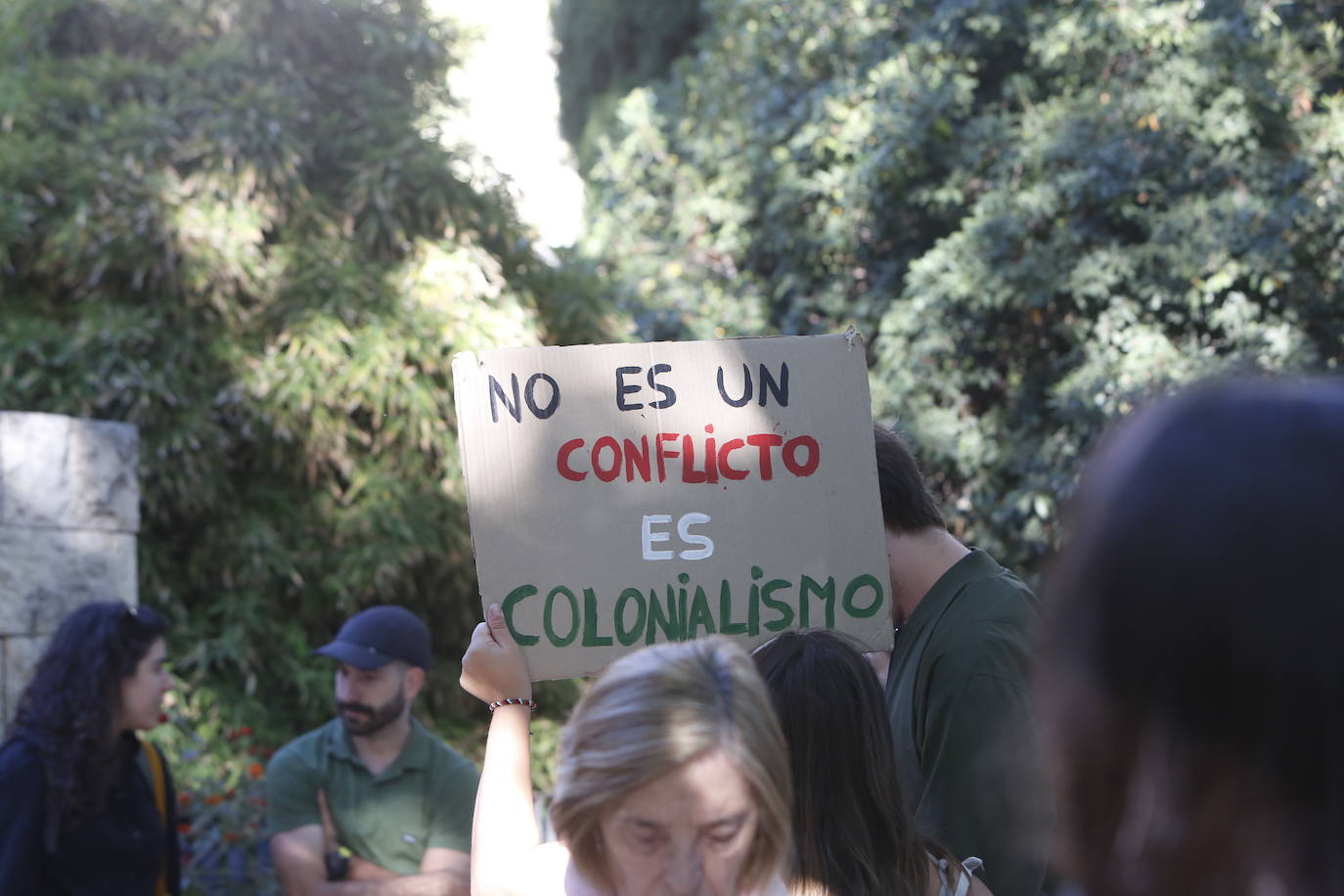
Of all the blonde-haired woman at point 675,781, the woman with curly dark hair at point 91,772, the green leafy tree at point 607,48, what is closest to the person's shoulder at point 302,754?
the woman with curly dark hair at point 91,772

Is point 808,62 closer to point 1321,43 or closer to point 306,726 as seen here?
point 1321,43

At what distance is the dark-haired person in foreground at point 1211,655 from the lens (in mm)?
641

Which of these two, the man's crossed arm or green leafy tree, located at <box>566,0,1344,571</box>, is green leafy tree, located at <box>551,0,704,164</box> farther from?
the man's crossed arm

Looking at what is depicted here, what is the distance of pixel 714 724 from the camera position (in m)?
1.51

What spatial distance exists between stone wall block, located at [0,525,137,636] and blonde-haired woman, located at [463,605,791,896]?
3.35m

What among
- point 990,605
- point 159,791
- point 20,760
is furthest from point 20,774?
point 990,605

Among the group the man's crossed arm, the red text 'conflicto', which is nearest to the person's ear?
the man's crossed arm

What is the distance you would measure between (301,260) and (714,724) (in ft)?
17.1

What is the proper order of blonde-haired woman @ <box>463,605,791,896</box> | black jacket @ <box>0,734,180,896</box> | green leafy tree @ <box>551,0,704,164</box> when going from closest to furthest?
blonde-haired woman @ <box>463,605,791,896</box>
black jacket @ <box>0,734,180,896</box>
green leafy tree @ <box>551,0,704,164</box>

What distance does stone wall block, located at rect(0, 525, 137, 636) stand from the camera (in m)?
4.29

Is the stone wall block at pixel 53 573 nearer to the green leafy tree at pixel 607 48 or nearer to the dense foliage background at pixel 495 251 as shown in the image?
the dense foliage background at pixel 495 251

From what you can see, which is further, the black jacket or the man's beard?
the man's beard

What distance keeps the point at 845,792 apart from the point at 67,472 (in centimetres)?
347

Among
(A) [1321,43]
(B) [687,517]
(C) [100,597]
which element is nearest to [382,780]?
(C) [100,597]
